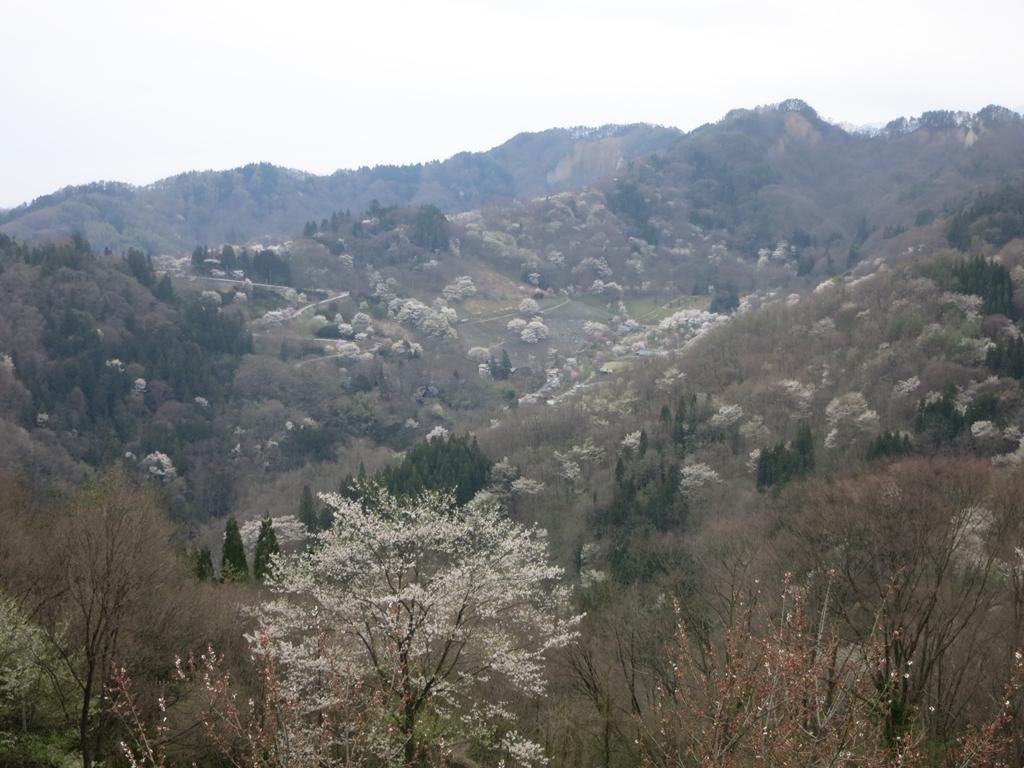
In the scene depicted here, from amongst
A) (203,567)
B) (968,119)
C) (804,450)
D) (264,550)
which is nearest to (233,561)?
(203,567)

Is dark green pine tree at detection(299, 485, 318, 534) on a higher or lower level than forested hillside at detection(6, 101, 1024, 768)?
lower

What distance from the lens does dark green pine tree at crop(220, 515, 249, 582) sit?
31.0m

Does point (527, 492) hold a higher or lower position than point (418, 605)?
lower

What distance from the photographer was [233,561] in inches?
1297

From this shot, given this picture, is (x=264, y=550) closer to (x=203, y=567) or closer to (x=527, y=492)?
(x=203, y=567)

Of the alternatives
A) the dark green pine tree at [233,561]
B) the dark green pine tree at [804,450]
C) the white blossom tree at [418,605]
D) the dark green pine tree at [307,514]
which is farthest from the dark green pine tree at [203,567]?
the dark green pine tree at [804,450]

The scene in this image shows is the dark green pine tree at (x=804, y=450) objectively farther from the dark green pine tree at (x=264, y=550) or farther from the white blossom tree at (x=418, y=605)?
the white blossom tree at (x=418, y=605)

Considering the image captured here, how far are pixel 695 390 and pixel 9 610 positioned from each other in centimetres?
5784

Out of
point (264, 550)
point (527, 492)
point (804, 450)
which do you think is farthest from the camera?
point (527, 492)

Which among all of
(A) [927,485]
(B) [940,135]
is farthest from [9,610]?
(B) [940,135]

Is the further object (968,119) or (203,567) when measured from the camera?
(968,119)

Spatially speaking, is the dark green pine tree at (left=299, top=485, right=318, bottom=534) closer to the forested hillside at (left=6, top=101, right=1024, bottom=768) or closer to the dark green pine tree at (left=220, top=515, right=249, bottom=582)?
the forested hillside at (left=6, top=101, right=1024, bottom=768)

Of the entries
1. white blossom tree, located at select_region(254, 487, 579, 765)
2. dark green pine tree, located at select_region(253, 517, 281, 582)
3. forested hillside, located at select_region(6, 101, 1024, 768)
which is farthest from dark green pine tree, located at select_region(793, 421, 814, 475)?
white blossom tree, located at select_region(254, 487, 579, 765)

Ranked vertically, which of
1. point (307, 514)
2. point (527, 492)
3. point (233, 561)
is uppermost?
point (233, 561)
